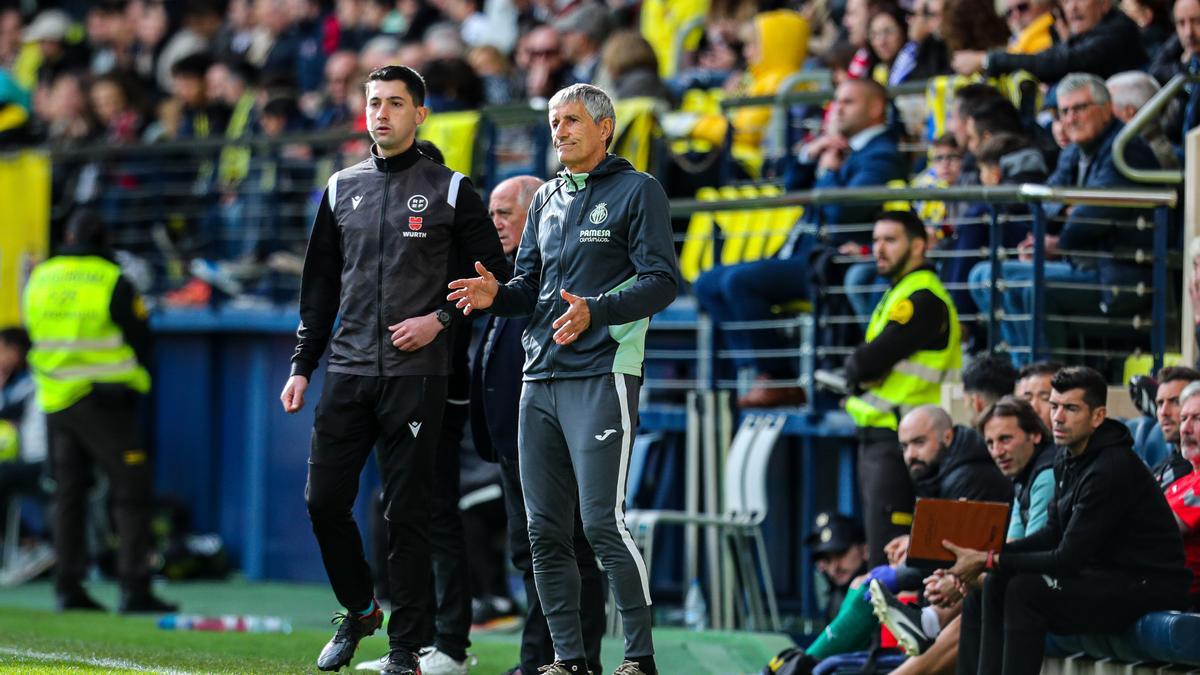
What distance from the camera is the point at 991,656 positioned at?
7.55 meters

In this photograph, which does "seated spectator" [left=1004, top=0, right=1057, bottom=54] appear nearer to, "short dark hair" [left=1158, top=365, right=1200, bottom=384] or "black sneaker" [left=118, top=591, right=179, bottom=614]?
"short dark hair" [left=1158, top=365, right=1200, bottom=384]

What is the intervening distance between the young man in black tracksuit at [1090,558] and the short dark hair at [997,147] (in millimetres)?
2826

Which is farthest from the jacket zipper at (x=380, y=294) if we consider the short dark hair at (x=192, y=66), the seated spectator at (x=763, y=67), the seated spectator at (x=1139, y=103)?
the short dark hair at (x=192, y=66)

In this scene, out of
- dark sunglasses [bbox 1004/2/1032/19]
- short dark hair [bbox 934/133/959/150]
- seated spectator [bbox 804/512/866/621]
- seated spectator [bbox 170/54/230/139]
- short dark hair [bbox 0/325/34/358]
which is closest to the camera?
seated spectator [bbox 804/512/866/621]

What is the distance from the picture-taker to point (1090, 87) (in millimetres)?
9828

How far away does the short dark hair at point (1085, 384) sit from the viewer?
24.6 ft

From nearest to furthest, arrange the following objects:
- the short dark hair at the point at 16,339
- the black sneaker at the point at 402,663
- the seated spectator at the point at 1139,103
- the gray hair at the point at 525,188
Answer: the black sneaker at the point at 402,663 → the gray hair at the point at 525,188 → the seated spectator at the point at 1139,103 → the short dark hair at the point at 16,339

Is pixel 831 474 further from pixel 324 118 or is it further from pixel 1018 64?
pixel 324 118

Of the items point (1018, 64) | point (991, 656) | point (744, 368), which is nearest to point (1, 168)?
point (744, 368)

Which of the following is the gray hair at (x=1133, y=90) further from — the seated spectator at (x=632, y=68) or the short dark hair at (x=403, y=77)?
the short dark hair at (x=403, y=77)

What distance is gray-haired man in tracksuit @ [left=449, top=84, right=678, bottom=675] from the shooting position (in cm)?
680

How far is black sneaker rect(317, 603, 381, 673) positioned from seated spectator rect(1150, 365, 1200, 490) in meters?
3.14

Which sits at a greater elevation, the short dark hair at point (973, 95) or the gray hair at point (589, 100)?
the short dark hair at point (973, 95)

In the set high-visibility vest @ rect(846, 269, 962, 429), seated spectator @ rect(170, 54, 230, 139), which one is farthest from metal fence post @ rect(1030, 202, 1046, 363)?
seated spectator @ rect(170, 54, 230, 139)
